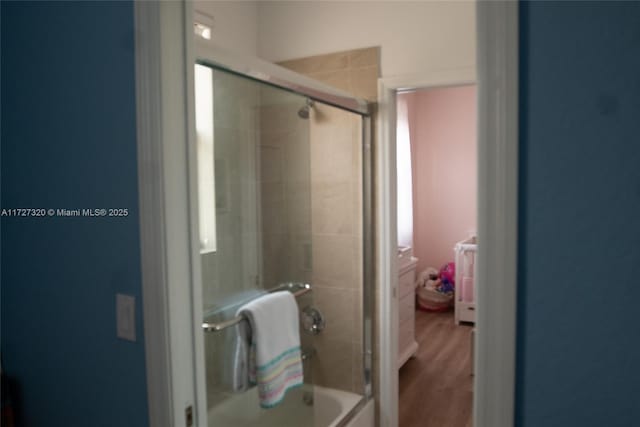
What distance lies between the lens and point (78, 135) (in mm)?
1259

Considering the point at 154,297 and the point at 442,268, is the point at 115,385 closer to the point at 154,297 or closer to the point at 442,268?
the point at 154,297

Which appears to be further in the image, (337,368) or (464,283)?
(464,283)

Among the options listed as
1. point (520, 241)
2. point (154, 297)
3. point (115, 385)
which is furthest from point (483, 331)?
point (115, 385)

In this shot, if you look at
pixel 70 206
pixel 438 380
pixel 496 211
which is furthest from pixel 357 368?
pixel 496 211

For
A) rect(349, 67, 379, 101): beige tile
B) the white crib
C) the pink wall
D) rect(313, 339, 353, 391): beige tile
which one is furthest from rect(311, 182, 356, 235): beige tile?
the pink wall

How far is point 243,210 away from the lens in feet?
6.84

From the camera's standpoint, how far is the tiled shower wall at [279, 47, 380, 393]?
2.52 metres

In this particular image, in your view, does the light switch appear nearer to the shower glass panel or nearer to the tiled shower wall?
the shower glass panel

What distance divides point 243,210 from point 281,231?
0.28 m

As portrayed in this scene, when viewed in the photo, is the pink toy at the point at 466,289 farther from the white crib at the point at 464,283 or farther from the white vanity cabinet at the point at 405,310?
the white vanity cabinet at the point at 405,310

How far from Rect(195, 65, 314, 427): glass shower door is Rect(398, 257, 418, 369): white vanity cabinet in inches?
52.8

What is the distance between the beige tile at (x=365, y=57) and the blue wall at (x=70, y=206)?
155 centimetres

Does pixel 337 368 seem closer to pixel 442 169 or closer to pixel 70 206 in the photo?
pixel 70 206

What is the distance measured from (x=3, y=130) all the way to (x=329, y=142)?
1480 mm
